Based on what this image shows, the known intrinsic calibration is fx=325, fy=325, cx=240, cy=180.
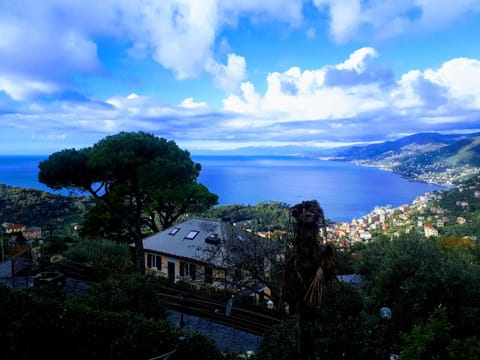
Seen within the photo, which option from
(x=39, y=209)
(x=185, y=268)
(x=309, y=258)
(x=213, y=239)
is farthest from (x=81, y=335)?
(x=39, y=209)

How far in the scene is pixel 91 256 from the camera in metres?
11.6

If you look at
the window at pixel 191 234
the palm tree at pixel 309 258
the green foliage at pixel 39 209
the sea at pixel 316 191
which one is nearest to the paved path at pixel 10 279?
the window at pixel 191 234

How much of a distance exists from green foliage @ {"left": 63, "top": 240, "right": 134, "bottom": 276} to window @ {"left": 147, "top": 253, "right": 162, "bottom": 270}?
2767mm

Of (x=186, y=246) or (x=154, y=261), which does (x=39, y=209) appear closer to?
(x=154, y=261)

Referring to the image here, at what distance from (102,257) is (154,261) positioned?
5.38m

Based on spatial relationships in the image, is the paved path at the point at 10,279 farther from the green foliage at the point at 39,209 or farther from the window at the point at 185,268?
the green foliage at the point at 39,209

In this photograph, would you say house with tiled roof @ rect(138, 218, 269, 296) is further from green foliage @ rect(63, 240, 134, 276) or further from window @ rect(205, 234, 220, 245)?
green foliage @ rect(63, 240, 134, 276)

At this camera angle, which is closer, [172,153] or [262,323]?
[262,323]

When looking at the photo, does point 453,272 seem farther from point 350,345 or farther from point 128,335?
point 128,335

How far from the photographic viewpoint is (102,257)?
1115 centimetres

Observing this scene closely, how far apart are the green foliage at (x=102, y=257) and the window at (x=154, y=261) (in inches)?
109

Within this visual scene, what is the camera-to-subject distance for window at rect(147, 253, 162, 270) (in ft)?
52.6

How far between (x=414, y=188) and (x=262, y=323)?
12465cm

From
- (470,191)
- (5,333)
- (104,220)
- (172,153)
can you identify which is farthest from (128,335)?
(470,191)
